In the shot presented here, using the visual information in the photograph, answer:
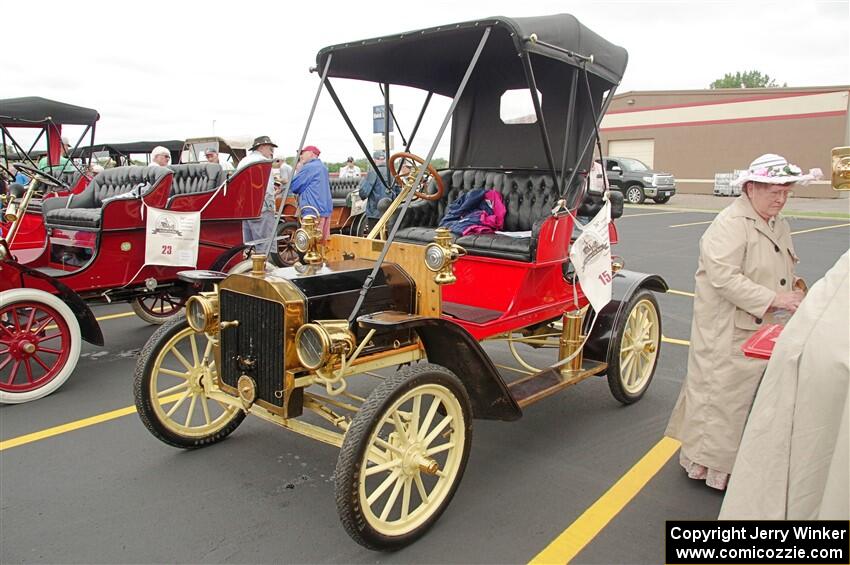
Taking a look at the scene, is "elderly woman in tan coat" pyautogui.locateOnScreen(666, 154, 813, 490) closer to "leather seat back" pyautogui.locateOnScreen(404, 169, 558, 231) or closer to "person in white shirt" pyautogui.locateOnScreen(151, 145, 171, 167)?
"leather seat back" pyautogui.locateOnScreen(404, 169, 558, 231)

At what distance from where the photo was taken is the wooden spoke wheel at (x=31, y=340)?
4.20 meters

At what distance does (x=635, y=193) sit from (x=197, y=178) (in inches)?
753

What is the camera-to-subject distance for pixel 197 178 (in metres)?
6.60

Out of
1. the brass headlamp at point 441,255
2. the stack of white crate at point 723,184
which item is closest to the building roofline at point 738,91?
the stack of white crate at point 723,184

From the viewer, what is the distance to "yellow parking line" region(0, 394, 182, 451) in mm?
3613

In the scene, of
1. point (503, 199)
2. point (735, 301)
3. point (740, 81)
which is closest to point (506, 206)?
point (503, 199)

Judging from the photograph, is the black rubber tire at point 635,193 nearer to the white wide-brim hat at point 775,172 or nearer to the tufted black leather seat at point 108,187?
the tufted black leather seat at point 108,187

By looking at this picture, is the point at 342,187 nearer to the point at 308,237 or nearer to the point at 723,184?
the point at 308,237

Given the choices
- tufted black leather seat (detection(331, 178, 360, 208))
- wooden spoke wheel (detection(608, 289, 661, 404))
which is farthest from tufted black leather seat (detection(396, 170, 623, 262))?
tufted black leather seat (detection(331, 178, 360, 208))

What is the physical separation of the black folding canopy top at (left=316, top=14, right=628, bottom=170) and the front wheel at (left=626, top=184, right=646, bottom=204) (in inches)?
743

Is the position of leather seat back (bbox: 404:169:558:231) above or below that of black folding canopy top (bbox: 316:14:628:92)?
below

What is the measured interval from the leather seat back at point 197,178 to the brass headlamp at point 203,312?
11.6 feet

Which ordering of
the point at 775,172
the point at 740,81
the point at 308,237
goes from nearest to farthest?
the point at 775,172
the point at 308,237
the point at 740,81

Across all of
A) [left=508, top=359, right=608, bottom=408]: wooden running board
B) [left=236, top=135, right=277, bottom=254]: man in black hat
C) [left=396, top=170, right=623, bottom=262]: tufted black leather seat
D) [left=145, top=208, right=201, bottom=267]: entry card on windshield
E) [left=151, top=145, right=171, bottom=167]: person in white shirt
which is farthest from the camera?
[left=151, top=145, right=171, bottom=167]: person in white shirt
